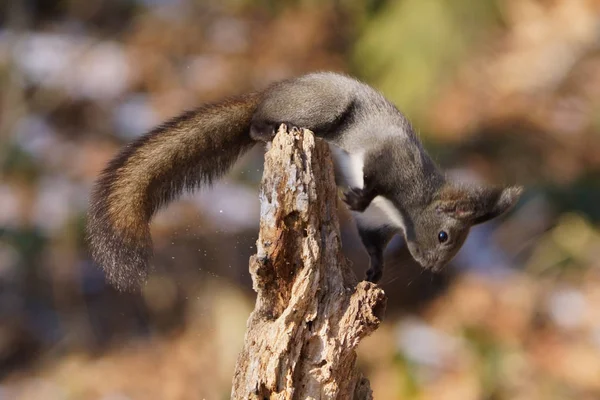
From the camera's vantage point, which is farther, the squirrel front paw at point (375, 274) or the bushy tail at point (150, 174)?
the squirrel front paw at point (375, 274)

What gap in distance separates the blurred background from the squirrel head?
157 centimetres

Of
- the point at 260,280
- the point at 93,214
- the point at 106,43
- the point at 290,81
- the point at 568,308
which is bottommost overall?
the point at 260,280

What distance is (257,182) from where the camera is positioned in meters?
5.01

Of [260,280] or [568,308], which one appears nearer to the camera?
[260,280]

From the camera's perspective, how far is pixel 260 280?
7.04ft

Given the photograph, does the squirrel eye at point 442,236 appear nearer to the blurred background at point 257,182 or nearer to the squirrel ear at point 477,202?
the squirrel ear at point 477,202

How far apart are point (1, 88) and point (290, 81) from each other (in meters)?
3.77

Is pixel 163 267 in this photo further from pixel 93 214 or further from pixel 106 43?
pixel 93 214

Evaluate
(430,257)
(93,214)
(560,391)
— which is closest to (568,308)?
(560,391)

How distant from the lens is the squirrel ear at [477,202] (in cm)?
288

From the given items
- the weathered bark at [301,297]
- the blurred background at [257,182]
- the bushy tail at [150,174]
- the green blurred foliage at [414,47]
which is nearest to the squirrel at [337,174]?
the bushy tail at [150,174]

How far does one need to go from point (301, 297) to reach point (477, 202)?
99 centimetres

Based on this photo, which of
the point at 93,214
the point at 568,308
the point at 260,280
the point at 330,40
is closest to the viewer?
the point at 260,280

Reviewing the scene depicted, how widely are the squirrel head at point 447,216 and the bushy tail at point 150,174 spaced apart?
614 mm
